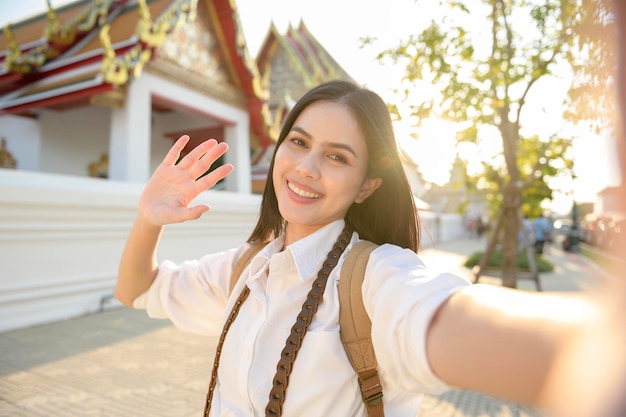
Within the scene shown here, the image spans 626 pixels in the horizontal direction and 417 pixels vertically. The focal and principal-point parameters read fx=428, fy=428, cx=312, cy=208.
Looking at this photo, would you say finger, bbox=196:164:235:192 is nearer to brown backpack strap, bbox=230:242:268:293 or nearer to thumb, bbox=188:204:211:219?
thumb, bbox=188:204:211:219

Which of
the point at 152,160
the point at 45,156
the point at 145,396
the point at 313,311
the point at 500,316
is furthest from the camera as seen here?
the point at 152,160

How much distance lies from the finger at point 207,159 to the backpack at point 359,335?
581 millimetres

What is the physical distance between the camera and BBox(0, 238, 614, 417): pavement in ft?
8.14

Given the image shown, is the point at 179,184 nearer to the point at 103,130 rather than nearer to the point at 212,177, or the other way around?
the point at 212,177

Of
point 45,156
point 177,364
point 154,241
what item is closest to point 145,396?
point 177,364

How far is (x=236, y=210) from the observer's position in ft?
24.1

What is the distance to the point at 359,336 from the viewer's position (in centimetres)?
104

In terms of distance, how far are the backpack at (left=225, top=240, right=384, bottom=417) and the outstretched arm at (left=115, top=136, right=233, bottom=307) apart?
1.81 ft

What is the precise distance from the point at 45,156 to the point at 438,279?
7.97 m

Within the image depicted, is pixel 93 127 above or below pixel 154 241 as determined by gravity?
above

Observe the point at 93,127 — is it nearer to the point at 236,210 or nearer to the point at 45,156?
the point at 45,156

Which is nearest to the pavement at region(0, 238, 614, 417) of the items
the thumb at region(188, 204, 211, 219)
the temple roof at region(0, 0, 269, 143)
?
the thumb at region(188, 204, 211, 219)

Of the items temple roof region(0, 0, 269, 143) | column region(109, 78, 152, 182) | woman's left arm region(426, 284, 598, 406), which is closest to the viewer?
woman's left arm region(426, 284, 598, 406)

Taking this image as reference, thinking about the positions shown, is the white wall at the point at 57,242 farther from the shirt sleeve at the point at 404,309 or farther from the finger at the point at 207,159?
the shirt sleeve at the point at 404,309
